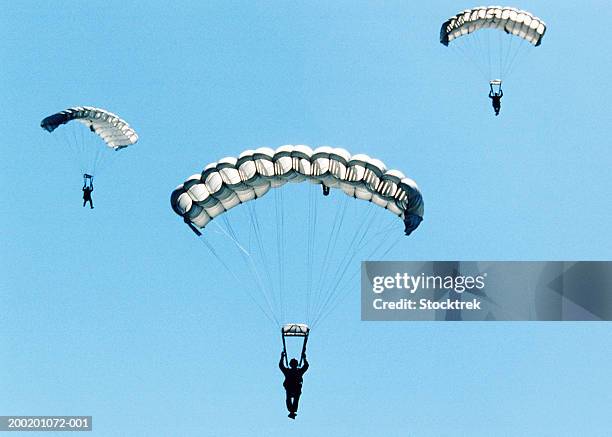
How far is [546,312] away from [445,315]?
13.4 feet

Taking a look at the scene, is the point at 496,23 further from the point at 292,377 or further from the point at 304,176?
the point at 292,377

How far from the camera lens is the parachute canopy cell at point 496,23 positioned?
4841cm

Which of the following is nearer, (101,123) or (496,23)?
(496,23)

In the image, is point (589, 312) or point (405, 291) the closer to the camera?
point (405, 291)

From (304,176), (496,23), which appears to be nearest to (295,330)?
(304,176)

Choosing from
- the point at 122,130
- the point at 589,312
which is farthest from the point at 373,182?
the point at 122,130

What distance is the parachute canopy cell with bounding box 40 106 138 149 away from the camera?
4812 cm

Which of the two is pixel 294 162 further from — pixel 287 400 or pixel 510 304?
pixel 510 304

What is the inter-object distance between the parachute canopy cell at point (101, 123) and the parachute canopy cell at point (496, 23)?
12.7m

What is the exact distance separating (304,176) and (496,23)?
17.1 metres

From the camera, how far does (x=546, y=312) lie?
147 feet

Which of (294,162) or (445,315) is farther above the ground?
(294,162)

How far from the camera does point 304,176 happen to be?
113 ft

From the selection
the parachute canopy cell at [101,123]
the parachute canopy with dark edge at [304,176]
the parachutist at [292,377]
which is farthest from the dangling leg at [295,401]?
the parachute canopy cell at [101,123]
